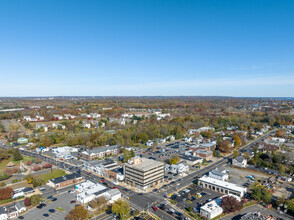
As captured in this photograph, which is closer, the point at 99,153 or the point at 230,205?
the point at 230,205

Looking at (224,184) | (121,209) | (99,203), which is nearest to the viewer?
(121,209)

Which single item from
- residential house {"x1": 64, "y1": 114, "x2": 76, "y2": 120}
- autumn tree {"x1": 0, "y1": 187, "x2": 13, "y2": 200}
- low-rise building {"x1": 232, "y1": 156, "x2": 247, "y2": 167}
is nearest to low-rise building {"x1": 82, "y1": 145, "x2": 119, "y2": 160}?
autumn tree {"x1": 0, "y1": 187, "x2": 13, "y2": 200}

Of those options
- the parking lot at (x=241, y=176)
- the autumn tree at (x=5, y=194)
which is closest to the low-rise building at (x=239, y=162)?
the parking lot at (x=241, y=176)

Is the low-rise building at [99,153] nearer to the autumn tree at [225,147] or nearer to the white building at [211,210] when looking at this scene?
the autumn tree at [225,147]

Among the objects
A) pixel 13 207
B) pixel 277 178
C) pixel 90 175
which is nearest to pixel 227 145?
pixel 277 178

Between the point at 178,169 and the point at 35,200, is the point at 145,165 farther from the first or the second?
the point at 35,200

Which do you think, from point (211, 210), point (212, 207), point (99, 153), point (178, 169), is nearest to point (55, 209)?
point (211, 210)
